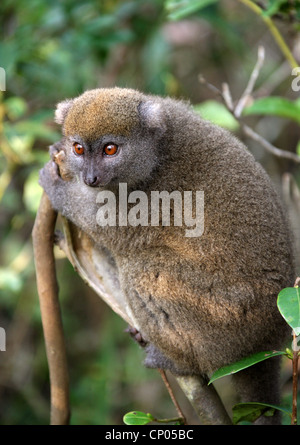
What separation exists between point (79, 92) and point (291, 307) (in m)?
3.67

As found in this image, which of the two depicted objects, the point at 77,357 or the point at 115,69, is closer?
the point at 115,69

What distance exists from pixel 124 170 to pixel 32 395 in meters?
4.01

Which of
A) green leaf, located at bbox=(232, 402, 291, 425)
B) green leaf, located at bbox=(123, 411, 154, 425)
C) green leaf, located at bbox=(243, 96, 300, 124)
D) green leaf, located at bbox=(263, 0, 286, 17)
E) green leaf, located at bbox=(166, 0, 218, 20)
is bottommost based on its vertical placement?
green leaf, located at bbox=(232, 402, 291, 425)

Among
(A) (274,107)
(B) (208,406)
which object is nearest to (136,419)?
(B) (208,406)

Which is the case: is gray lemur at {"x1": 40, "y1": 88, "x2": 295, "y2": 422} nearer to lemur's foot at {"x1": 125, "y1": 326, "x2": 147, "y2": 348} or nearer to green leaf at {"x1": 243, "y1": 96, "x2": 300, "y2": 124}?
lemur's foot at {"x1": 125, "y1": 326, "x2": 147, "y2": 348}

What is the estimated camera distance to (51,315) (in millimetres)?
4055

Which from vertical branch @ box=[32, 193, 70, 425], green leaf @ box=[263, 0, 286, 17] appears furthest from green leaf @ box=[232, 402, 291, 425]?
green leaf @ box=[263, 0, 286, 17]

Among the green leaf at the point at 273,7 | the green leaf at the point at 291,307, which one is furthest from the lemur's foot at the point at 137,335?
the green leaf at the point at 273,7

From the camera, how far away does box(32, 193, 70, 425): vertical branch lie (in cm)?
405

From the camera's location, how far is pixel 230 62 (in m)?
9.64

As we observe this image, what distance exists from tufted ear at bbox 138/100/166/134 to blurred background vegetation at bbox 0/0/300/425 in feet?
2.72
